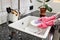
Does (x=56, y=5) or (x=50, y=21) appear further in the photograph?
(x=56, y=5)

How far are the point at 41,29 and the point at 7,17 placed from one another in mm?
410

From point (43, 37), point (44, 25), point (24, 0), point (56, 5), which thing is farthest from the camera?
point (56, 5)

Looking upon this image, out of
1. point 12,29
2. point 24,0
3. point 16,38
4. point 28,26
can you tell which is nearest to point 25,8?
point 24,0

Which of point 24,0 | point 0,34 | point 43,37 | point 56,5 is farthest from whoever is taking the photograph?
point 56,5

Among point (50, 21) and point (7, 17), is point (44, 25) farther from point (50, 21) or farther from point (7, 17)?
point (7, 17)

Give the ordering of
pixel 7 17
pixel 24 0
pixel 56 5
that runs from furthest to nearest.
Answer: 1. pixel 56 5
2. pixel 24 0
3. pixel 7 17

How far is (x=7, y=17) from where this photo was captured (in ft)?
4.26

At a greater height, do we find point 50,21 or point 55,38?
point 50,21

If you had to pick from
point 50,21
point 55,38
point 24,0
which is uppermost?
point 24,0

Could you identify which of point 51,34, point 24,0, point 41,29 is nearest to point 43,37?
point 51,34

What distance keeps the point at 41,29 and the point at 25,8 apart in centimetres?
78

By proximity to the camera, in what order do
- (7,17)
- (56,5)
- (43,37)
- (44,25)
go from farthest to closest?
(56,5)
(7,17)
(44,25)
(43,37)

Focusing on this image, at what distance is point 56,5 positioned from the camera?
2.35 metres

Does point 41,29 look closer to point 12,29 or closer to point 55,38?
point 55,38
